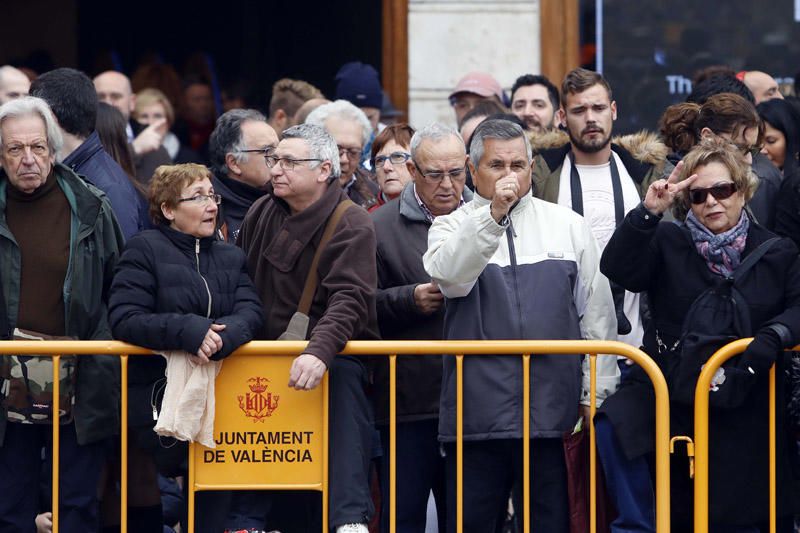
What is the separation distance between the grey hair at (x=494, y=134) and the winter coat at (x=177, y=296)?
1.04m

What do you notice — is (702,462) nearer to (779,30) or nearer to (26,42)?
(779,30)

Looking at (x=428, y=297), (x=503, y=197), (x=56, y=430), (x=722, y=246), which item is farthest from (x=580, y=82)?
(x=56, y=430)

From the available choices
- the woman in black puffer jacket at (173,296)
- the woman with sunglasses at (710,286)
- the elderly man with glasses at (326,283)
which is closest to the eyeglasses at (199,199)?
the woman in black puffer jacket at (173,296)

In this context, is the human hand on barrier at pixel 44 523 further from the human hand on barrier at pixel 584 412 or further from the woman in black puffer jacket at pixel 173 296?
the human hand on barrier at pixel 584 412

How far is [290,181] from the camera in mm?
6289

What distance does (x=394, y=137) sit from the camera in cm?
755

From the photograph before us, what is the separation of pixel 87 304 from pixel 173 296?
16.5 inches

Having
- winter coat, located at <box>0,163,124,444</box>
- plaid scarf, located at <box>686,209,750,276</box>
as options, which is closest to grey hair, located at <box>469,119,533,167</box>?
plaid scarf, located at <box>686,209,750,276</box>

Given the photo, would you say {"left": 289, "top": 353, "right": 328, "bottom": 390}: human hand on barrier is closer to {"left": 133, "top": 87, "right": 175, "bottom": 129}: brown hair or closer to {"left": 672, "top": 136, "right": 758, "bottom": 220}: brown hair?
{"left": 672, "top": 136, "right": 758, "bottom": 220}: brown hair

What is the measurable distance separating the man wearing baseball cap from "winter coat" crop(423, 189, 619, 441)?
130 inches

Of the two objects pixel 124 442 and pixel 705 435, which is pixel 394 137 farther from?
pixel 705 435

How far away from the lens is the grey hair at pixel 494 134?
239 inches

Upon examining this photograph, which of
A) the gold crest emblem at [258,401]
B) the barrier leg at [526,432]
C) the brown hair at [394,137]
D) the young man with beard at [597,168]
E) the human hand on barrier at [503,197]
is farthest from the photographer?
the brown hair at [394,137]

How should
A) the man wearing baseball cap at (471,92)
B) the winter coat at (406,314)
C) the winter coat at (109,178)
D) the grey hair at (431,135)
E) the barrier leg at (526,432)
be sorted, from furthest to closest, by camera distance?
the man wearing baseball cap at (471,92), the winter coat at (109,178), the grey hair at (431,135), the winter coat at (406,314), the barrier leg at (526,432)
